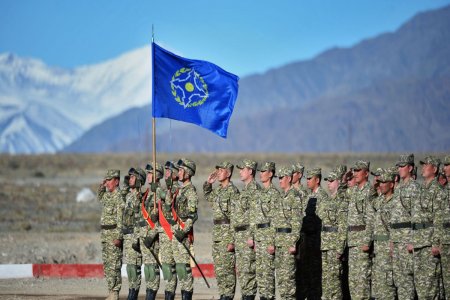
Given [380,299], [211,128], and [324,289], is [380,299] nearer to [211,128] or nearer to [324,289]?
[324,289]

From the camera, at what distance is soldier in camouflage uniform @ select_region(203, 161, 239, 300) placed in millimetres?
14828

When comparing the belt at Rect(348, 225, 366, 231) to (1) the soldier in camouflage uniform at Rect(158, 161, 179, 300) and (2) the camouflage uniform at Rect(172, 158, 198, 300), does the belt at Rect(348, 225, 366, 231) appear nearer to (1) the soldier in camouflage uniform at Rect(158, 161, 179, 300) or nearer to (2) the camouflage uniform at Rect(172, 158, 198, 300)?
(2) the camouflage uniform at Rect(172, 158, 198, 300)

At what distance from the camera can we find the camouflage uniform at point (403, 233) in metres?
13.4

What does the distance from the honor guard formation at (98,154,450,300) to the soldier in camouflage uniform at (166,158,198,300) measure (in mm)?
13

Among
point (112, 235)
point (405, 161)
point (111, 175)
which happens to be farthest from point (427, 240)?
point (111, 175)

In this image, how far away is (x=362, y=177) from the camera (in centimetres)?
1473

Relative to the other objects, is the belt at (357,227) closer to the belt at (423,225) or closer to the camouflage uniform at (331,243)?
the camouflage uniform at (331,243)

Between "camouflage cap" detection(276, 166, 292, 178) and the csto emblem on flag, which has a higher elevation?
the csto emblem on flag

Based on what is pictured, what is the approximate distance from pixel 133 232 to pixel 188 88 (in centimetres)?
221

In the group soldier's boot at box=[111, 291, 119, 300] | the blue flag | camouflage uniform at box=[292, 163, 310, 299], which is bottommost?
soldier's boot at box=[111, 291, 119, 300]

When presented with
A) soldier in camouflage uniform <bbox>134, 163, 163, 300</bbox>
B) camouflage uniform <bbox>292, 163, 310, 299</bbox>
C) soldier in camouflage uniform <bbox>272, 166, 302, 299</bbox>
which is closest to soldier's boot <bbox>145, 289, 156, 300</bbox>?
soldier in camouflage uniform <bbox>134, 163, 163, 300</bbox>

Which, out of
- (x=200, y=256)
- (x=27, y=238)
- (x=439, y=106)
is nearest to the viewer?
(x=200, y=256)

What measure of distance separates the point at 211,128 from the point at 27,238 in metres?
14.4

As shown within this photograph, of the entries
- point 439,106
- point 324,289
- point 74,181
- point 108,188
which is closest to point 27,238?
point 108,188
